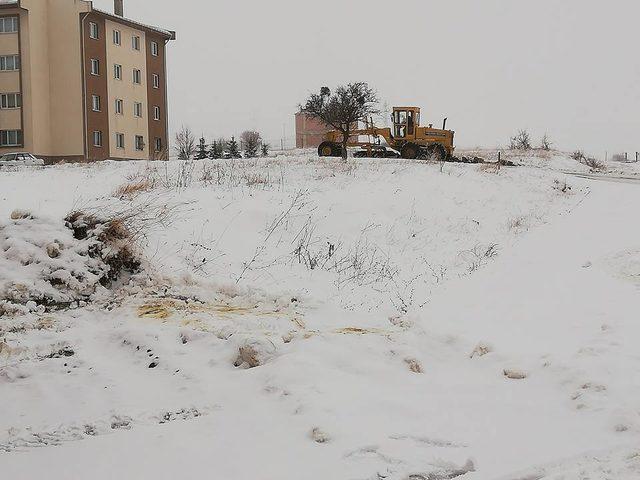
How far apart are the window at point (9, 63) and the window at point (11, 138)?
12.4ft

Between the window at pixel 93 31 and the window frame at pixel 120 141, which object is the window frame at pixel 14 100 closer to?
the window at pixel 93 31

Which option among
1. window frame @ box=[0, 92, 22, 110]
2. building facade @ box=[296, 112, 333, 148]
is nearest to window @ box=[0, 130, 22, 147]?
window frame @ box=[0, 92, 22, 110]

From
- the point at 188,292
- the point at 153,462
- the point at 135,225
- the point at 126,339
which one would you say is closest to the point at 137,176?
the point at 135,225

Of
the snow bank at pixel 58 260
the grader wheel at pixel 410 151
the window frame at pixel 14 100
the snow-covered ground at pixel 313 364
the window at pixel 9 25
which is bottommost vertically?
the snow-covered ground at pixel 313 364

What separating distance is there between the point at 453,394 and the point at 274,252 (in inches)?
179

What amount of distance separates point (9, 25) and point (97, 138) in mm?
8283

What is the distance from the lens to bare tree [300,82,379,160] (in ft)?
97.5

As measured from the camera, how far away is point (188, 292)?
6.54 meters

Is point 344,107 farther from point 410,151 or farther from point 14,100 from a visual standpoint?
point 14,100

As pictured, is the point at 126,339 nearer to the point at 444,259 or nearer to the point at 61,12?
the point at 444,259

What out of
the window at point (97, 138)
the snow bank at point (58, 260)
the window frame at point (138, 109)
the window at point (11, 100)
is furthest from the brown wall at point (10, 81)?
the snow bank at point (58, 260)

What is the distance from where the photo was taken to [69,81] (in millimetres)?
38781

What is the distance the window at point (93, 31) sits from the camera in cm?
3884

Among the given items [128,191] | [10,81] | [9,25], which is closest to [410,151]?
[128,191]
